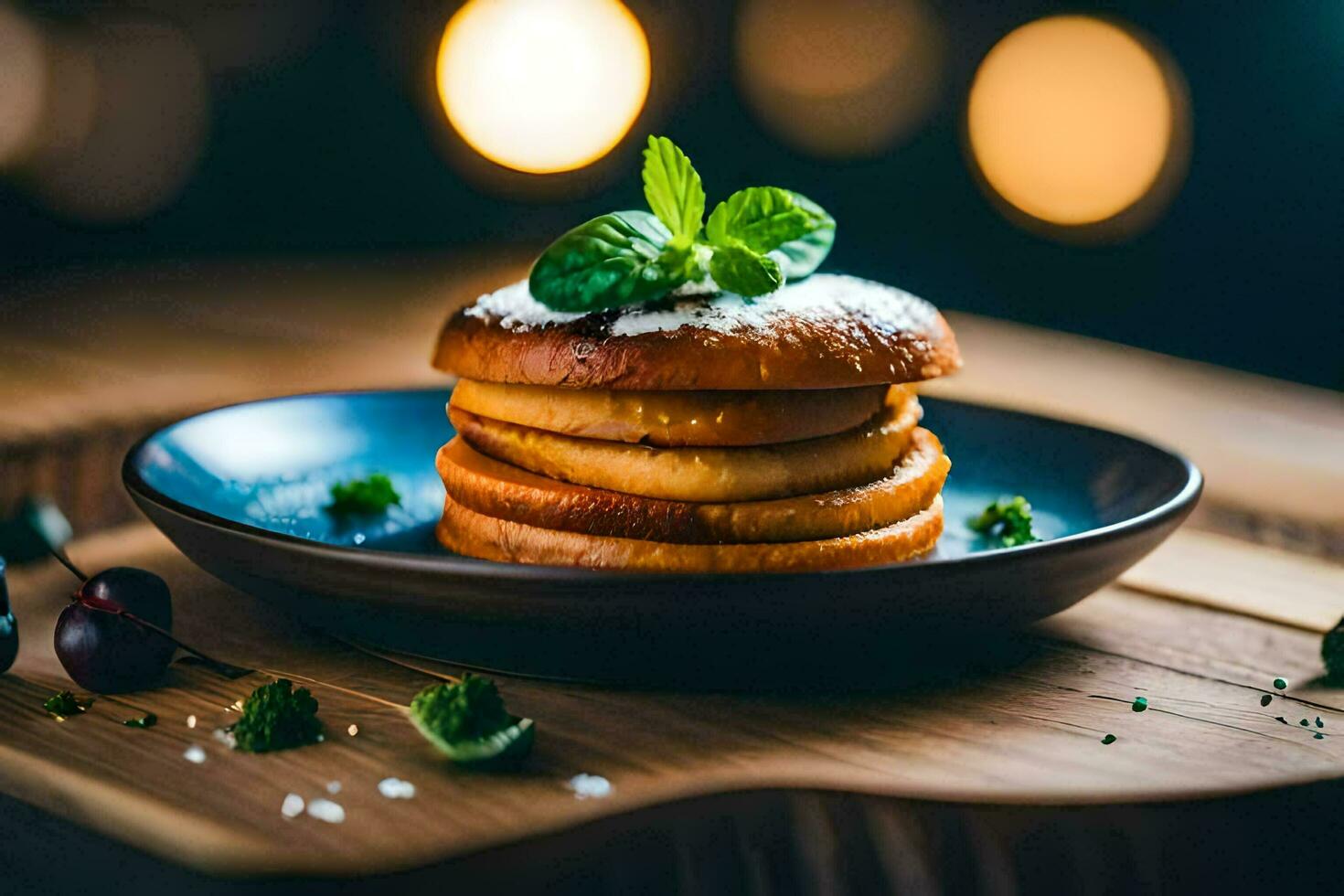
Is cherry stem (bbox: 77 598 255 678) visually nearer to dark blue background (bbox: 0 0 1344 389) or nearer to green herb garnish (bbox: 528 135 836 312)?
green herb garnish (bbox: 528 135 836 312)

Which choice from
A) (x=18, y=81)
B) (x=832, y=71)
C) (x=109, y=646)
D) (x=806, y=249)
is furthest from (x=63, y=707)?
(x=832, y=71)

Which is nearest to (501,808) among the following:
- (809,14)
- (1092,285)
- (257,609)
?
(257,609)

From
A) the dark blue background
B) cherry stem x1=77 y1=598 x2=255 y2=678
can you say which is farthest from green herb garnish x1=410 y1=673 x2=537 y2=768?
the dark blue background

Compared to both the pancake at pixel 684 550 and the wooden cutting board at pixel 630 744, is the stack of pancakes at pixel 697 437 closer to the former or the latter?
the pancake at pixel 684 550

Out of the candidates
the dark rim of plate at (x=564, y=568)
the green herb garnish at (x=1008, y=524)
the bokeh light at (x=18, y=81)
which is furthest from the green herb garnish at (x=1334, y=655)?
the bokeh light at (x=18, y=81)

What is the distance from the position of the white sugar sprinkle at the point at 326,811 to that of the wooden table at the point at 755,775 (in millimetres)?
16

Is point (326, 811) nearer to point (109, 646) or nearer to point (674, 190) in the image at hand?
point (109, 646)

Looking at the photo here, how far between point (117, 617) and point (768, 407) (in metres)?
0.85

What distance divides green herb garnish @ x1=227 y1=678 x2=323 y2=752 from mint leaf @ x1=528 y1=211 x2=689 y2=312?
605 millimetres

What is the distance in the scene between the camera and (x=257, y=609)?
6.37 ft

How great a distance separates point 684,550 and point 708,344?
0.26 meters

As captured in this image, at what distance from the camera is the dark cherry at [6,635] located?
5.46ft

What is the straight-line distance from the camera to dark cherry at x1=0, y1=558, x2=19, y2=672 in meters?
1.66

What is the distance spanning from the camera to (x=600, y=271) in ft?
5.64
